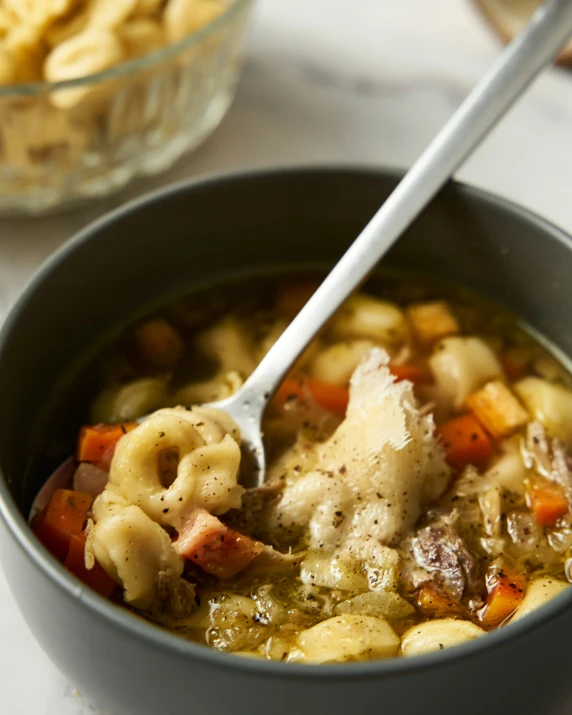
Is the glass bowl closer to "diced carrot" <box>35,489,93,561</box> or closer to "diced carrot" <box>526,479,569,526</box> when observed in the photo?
"diced carrot" <box>35,489,93,561</box>

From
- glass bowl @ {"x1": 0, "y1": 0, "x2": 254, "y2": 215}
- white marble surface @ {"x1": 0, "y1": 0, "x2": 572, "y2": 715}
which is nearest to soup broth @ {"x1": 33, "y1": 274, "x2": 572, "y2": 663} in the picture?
glass bowl @ {"x1": 0, "y1": 0, "x2": 254, "y2": 215}

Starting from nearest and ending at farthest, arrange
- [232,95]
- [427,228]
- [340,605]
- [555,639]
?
1. [555,639]
2. [340,605]
3. [427,228]
4. [232,95]

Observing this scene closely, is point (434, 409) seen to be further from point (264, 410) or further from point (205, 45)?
point (205, 45)

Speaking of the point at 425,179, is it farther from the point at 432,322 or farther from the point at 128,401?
the point at 128,401

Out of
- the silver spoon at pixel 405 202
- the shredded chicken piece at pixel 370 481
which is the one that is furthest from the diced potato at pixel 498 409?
the silver spoon at pixel 405 202

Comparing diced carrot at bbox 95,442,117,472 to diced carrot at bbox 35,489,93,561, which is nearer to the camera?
diced carrot at bbox 35,489,93,561

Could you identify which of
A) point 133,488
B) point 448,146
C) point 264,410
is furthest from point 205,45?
point 133,488

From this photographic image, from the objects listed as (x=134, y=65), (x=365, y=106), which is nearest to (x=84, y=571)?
(x=134, y=65)
